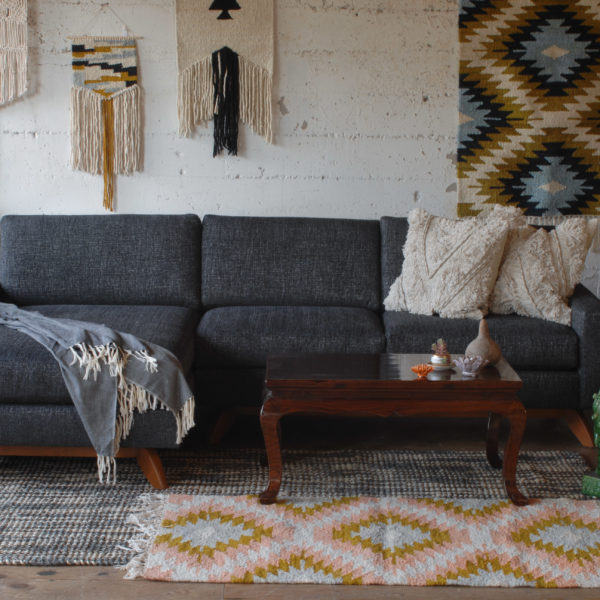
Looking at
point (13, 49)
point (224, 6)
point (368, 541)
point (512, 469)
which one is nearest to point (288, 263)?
point (224, 6)

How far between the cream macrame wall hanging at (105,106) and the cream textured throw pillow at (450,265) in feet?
4.60

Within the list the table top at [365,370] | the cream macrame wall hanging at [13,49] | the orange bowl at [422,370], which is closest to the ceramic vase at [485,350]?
the table top at [365,370]

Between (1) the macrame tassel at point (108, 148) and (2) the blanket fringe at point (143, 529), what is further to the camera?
(1) the macrame tassel at point (108, 148)

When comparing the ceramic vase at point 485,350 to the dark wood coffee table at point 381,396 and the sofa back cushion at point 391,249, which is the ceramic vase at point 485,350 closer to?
the dark wood coffee table at point 381,396

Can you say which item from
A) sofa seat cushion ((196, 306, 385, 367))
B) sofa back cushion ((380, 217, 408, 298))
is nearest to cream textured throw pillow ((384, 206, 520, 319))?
sofa back cushion ((380, 217, 408, 298))

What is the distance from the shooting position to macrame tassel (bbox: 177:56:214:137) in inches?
136

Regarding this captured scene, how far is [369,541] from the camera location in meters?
1.99

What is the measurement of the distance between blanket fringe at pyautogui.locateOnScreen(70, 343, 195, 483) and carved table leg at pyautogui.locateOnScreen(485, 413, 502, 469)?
3.34ft

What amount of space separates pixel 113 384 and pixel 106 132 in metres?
1.64

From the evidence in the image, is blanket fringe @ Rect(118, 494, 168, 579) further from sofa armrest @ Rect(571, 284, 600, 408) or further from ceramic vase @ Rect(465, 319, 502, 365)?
sofa armrest @ Rect(571, 284, 600, 408)

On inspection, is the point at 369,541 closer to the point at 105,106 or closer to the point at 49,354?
the point at 49,354

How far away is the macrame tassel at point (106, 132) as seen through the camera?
136 inches

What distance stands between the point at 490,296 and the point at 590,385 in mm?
532

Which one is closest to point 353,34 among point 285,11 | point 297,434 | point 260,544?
point 285,11
